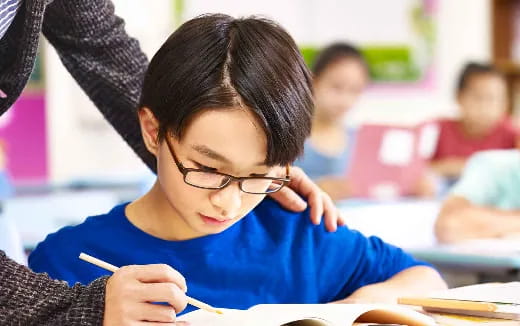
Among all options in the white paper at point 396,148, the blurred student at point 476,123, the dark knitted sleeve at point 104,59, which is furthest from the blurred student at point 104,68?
the blurred student at point 476,123

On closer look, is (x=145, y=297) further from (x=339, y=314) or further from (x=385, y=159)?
(x=385, y=159)

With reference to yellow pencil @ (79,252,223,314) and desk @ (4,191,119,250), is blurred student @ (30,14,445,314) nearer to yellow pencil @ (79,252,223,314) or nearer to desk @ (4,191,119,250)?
yellow pencil @ (79,252,223,314)

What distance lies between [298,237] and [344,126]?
2.71 meters

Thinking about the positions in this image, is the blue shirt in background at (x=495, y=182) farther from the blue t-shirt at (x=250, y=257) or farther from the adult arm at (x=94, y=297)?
the adult arm at (x=94, y=297)

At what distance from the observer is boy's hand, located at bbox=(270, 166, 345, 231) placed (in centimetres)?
128

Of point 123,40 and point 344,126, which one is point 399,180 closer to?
point 344,126

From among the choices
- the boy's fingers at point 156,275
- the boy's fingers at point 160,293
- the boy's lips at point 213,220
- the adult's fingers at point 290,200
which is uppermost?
the boy's fingers at point 156,275

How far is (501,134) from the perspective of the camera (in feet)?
15.0

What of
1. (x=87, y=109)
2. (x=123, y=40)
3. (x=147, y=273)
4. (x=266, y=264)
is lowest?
(x=87, y=109)

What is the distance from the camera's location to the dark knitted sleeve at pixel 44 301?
90cm

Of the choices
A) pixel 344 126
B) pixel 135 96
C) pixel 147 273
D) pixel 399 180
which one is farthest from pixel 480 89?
pixel 147 273

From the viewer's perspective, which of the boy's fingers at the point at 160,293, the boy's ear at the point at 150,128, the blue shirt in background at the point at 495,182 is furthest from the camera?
the blue shirt in background at the point at 495,182

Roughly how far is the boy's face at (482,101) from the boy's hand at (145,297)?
3938 millimetres

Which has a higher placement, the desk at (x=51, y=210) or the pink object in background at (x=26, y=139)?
the desk at (x=51, y=210)
